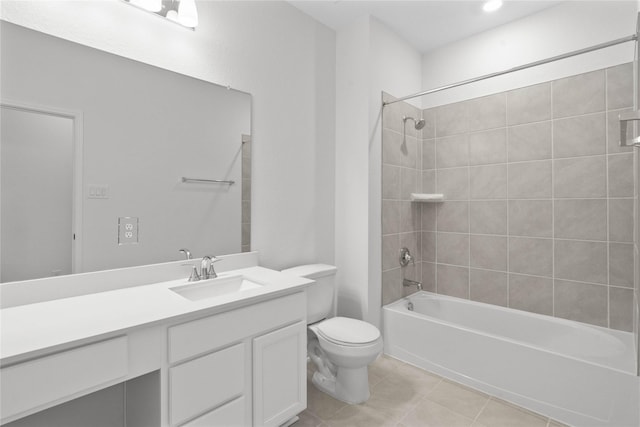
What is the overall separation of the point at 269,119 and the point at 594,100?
7.24ft

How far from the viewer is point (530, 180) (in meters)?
2.38

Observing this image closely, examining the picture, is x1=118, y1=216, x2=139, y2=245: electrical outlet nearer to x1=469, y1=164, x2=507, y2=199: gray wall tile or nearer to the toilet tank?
the toilet tank

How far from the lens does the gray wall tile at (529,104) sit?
7.60ft

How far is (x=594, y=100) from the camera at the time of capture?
6.95ft

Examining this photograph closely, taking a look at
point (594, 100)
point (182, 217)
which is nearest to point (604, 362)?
point (594, 100)

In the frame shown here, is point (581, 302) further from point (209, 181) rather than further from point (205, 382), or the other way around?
point (209, 181)

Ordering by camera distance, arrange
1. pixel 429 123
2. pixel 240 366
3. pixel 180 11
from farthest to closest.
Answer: pixel 429 123 → pixel 180 11 → pixel 240 366

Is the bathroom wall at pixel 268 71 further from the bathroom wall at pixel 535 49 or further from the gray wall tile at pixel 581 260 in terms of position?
the gray wall tile at pixel 581 260

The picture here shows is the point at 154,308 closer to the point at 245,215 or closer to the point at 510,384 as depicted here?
the point at 245,215

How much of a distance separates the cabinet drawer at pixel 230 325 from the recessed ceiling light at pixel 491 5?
2368mm

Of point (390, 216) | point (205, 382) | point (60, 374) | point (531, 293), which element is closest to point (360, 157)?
point (390, 216)

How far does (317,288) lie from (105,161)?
1391mm

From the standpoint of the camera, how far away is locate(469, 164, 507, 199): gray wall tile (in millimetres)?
2523

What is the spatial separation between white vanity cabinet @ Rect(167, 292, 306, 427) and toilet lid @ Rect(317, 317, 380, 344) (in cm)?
32
